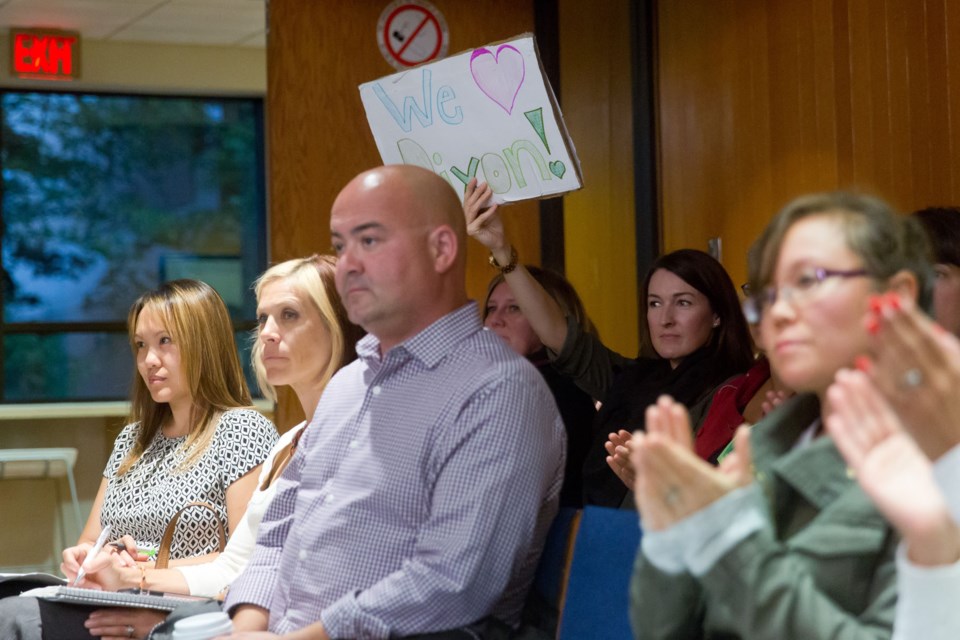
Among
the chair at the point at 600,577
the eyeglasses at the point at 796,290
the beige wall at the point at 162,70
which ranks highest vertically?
the beige wall at the point at 162,70

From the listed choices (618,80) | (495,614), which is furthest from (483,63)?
(618,80)

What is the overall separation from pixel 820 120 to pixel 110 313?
5.21m

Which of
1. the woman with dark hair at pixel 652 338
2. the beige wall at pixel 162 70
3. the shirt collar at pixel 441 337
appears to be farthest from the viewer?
the beige wall at pixel 162 70

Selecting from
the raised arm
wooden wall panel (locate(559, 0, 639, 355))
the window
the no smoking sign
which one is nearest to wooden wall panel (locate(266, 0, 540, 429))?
the no smoking sign

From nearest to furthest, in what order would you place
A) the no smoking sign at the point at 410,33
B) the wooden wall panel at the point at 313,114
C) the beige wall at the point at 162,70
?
the wooden wall panel at the point at 313,114 → the no smoking sign at the point at 410,33 → the beige wall at the point at 162,70

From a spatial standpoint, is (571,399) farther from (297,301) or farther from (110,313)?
(110,313)

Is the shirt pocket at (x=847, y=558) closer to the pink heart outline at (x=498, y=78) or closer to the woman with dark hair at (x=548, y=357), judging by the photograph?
the pink heart outline at (x=498, y=78)

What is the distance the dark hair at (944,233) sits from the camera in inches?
91.0

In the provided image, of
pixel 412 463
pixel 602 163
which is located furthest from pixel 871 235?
pixel 602 163

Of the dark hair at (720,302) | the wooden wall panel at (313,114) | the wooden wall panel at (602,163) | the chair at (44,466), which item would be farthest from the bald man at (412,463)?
the chair at (44,466)

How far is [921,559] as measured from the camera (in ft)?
4.00

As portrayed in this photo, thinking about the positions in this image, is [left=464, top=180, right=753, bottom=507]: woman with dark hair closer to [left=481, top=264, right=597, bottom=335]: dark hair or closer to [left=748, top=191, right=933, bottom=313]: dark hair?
[left=481, top=264, right=597, bottom=335]: dark hair

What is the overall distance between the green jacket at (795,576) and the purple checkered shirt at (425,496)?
0.51m

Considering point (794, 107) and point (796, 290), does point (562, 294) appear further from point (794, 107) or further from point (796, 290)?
point (796, 290)
